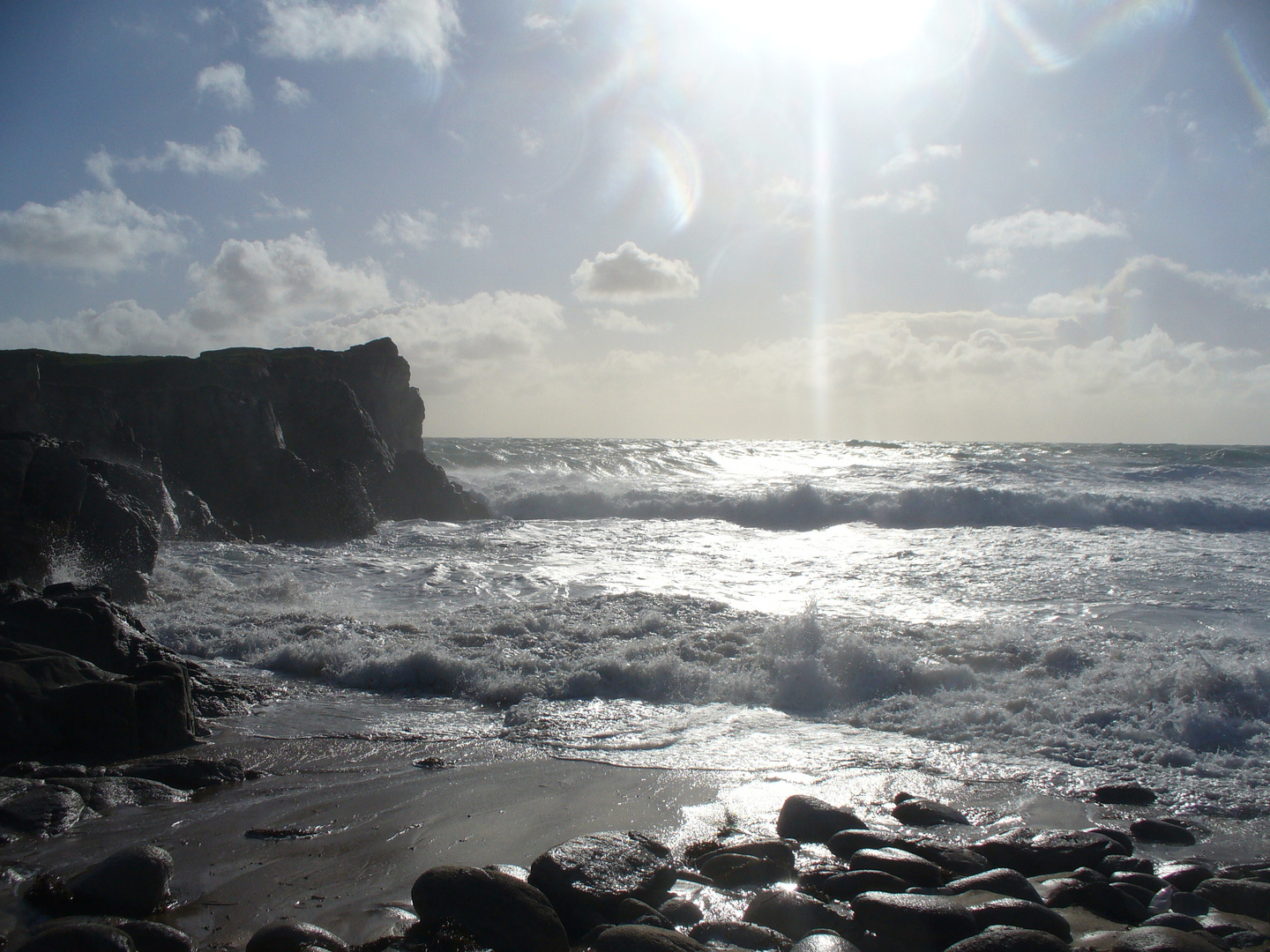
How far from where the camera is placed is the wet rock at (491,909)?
124 inches

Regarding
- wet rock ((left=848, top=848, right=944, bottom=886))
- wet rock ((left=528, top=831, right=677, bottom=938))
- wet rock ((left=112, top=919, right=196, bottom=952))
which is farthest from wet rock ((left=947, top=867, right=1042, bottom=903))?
wet rock ((left=112, top=919, right=196, bottom=952))

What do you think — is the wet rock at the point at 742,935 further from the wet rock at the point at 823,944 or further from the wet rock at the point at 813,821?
the wet rock at the point at 813,821

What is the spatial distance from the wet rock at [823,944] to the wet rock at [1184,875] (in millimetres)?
2019

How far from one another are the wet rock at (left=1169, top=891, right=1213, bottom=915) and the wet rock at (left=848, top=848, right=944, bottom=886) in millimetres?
1104

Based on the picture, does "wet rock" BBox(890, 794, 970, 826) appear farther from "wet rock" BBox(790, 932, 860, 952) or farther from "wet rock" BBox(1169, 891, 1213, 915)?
"wet rock" BBox(790, 932, 860, 952)

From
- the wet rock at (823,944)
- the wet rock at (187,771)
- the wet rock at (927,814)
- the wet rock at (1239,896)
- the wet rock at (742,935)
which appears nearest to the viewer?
the wet rock at (823,944)

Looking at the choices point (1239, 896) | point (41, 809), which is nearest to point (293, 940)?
point (41, 809)

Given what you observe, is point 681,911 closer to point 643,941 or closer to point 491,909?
point 643,941

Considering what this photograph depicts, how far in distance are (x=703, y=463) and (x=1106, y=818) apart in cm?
3915

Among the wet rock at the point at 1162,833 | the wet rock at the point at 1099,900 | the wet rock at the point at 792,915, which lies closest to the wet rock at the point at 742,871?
the wet rock at the point at 792,915

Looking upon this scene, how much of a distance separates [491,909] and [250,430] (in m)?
21.1

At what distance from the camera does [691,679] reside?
7609mm

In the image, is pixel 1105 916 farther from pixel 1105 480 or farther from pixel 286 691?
pixel 1105 480

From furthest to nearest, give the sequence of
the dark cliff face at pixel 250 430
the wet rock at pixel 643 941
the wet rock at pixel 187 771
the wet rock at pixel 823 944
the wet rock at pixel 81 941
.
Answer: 1. the dark cliff face at pixel 250 430
2. the wet rock at pixel 187 771
3. the wet rock at pixel 823 944
4. the wet rock at pixel 643 941
5. the wet rock at pixel 81 941
